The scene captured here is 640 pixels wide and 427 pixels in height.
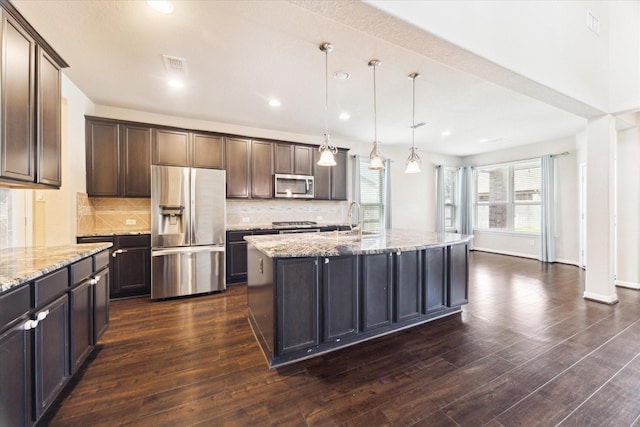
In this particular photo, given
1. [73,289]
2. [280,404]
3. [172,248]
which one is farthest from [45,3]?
[280,404]

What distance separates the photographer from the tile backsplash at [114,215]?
3633mm

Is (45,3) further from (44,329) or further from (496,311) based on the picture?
(496,311)

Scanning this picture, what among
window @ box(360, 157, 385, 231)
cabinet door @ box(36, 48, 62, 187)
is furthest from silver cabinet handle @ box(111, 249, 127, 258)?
window @ box(360, 157, 385, 231)

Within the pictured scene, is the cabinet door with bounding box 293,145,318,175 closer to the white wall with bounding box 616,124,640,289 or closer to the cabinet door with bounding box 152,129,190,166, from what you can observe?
the cabinet door with bounding box 152,129,190,166

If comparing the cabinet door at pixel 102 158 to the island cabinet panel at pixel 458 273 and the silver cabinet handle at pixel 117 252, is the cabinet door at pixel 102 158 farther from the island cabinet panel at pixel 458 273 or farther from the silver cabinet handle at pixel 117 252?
the island cabinet panel at pixel 458 273

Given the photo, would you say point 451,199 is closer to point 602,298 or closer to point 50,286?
point 602,298

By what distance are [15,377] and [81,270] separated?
2.63 ft

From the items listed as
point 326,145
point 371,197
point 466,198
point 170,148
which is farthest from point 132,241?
point 466,198

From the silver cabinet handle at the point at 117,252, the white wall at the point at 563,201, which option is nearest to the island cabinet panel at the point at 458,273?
the silver cabinet handle at the point at 117,252

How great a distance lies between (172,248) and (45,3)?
2.67 meters

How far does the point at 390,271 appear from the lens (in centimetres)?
246

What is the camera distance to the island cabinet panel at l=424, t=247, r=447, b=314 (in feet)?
8.84

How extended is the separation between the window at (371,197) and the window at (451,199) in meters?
2.49

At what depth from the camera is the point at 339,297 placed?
87.6 inches
